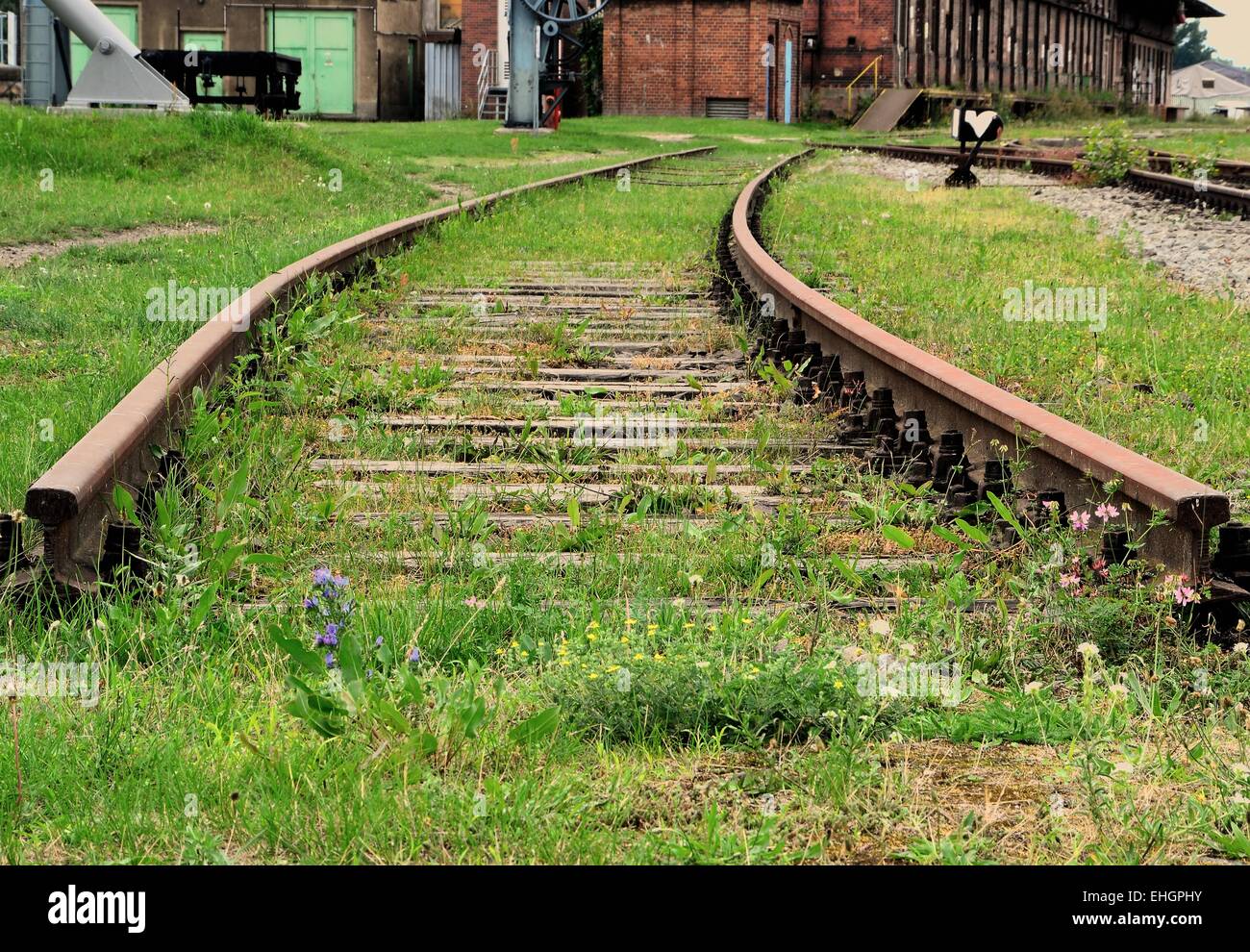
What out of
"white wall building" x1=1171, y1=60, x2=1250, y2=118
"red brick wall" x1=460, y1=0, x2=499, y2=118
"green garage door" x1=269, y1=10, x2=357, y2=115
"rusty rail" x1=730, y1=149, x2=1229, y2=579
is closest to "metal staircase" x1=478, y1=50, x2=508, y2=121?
"red brick wall" x1=460, y1=0, x2=499, y2=118

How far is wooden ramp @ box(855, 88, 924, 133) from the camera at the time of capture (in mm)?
40125

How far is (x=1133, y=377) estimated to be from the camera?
6.31 m

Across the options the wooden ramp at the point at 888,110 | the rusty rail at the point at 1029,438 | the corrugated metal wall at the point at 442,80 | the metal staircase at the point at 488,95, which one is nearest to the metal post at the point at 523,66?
the metal staircase at the point at 488,95

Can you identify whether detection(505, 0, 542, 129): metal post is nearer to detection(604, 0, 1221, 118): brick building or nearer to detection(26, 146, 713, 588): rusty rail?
detection(604, 0, 1221, 118): brick building

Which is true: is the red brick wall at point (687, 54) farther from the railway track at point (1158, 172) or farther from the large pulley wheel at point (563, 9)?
the railway track at point (1158, 172)

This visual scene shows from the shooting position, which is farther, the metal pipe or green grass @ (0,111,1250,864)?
the metal pipe

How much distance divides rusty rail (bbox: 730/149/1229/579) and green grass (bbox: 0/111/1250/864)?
160mm

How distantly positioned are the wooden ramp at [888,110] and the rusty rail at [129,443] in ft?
114

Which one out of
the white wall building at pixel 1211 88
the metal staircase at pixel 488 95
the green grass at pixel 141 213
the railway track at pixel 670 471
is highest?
the white wall building at pixel 1211 88

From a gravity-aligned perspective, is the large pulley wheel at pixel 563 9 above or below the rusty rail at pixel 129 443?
above

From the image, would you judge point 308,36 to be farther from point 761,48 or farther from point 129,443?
point 129,443

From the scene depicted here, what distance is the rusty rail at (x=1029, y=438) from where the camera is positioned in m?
3.34

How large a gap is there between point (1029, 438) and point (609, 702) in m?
1.84
